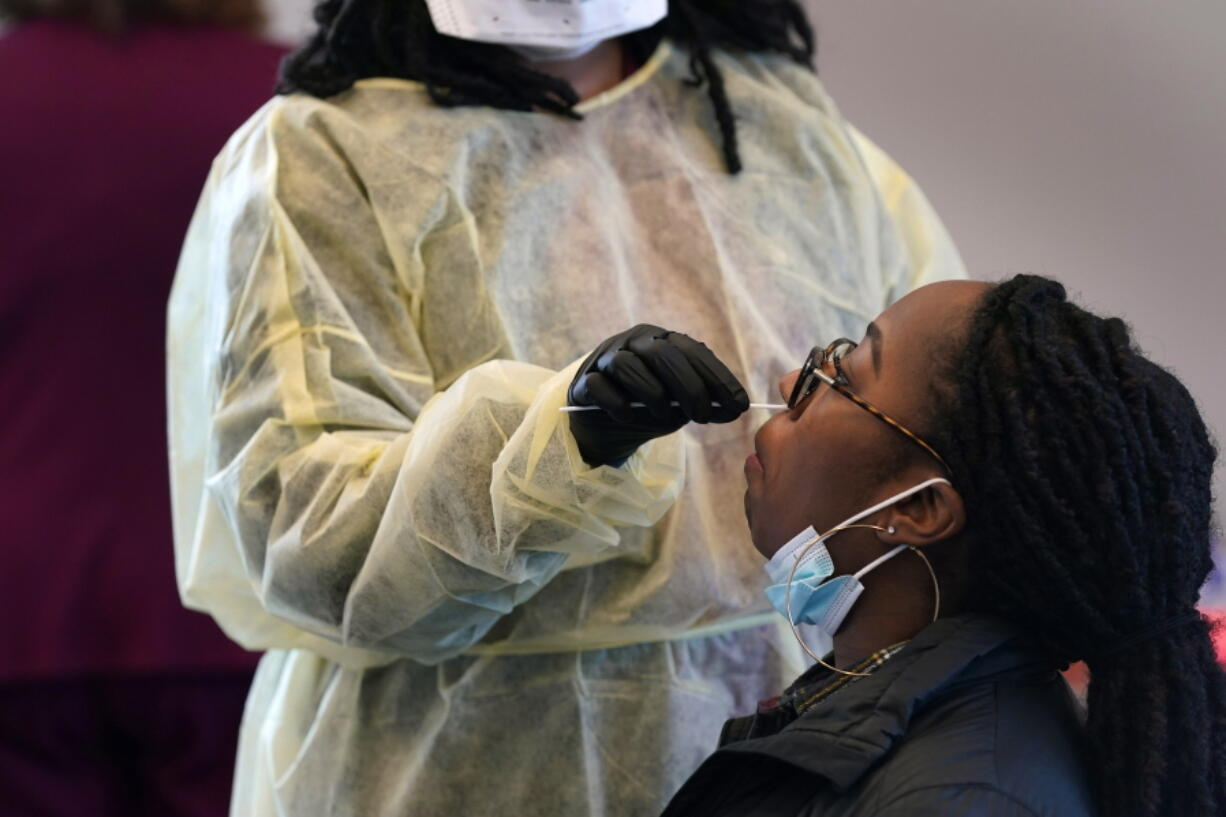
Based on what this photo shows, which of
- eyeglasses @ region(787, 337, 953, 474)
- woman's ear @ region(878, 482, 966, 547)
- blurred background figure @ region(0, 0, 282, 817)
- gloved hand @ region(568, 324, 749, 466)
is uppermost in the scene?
gloved hand @ region(568, 324, 749, 466)

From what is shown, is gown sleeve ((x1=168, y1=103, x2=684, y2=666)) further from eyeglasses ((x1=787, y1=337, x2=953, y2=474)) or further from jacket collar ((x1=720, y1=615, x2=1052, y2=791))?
jacket collar ((x1=720, y1=615, x2=1052, y2=791))

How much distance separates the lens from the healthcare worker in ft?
4.08

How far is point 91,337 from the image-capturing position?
2059 millimetres

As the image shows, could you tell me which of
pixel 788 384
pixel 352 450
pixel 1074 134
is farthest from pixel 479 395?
pixel 1074 134

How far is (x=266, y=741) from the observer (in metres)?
1.50

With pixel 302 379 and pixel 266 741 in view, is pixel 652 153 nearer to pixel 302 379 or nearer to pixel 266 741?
pixel 302 379

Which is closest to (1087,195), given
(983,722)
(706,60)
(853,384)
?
(706,60)

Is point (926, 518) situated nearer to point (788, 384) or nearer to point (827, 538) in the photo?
point (827, 538)

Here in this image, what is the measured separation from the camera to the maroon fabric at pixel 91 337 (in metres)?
2.02

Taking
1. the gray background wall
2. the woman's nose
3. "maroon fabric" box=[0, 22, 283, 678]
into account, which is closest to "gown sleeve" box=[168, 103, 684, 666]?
the woman's nose

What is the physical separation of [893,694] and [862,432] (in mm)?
214

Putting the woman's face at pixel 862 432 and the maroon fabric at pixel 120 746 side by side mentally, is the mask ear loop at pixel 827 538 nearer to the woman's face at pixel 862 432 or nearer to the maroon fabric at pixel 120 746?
the woman's face at pixel 862 432

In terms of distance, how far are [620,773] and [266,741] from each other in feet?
1.26

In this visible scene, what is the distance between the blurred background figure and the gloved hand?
1115mm
